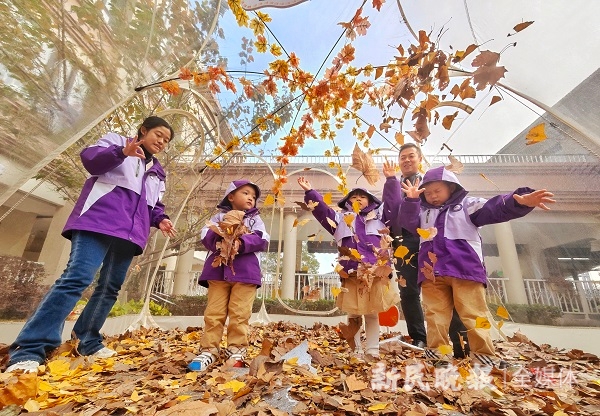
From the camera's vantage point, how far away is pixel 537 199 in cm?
170

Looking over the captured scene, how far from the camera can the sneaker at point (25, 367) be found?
57.7 inches

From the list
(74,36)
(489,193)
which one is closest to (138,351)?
(74,36)

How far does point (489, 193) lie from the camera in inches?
115

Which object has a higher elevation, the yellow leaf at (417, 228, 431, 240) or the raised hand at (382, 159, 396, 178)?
the raised hand at (382, 159, 396, 178)

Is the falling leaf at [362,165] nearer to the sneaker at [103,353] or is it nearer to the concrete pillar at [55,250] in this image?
the sneaker at [103,353]

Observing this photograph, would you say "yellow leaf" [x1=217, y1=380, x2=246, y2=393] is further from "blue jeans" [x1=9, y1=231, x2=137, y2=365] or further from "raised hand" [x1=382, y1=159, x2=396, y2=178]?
"raised hand" [x1=382, y1=159, x2=396, y2=178]

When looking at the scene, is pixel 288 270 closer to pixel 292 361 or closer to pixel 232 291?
pixel 232 291

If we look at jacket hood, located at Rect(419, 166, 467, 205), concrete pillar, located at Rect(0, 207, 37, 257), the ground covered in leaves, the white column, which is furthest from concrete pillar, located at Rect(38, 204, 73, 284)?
the white column

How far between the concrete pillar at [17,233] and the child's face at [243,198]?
1810 mm

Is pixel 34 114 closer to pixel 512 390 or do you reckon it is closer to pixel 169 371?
pixel 169 371

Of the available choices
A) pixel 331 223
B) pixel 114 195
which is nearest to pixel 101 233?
pixel 114 195

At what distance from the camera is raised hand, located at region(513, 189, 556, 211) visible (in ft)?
5.49

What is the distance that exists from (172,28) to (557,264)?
12.3 ft

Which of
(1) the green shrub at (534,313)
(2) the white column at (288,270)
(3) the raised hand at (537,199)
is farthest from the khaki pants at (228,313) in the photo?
(2) the white column at (288,270)
